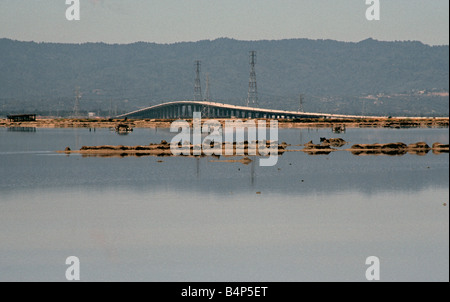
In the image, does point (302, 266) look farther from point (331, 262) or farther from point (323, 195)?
point (323, 195)

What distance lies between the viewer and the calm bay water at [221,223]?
93.6ft

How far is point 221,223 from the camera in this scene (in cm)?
3731

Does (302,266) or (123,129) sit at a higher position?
(123,129)

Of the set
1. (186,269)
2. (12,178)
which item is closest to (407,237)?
(186,269)

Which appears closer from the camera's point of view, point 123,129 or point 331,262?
point 331,262

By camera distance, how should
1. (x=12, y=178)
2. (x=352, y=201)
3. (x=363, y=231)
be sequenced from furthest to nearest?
(x=12, y=178), (x=352, y=201), (x=363, y=231)

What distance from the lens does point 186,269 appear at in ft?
92.0

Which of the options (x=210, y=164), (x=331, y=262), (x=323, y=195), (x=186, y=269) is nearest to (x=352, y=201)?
(x=323, y=195)

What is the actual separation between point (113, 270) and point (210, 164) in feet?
146

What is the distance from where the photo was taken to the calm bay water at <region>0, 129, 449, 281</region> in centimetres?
2852

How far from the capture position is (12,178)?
61.4 m

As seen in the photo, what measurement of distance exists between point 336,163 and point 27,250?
46865mm

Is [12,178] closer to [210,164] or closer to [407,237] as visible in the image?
[210,164]
